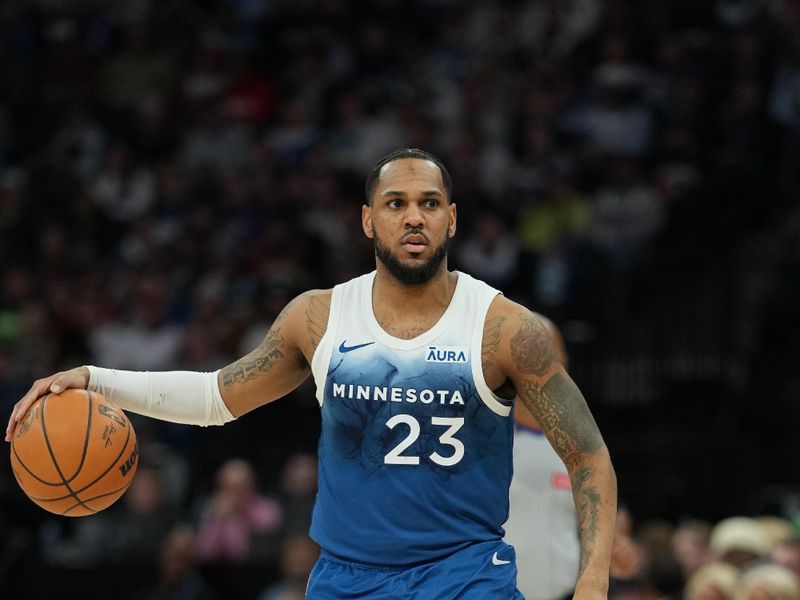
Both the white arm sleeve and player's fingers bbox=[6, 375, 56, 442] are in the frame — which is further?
the white arm sleeve

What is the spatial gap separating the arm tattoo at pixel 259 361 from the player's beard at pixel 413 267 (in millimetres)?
459

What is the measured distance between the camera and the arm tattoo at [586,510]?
5.20 meters

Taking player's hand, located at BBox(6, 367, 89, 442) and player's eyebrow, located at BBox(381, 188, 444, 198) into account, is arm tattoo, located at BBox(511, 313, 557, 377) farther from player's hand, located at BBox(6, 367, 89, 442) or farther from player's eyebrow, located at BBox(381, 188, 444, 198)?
player's hand, located at BBox(6, 367, 89, 442)

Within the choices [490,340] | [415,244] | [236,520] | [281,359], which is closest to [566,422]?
[490,340]

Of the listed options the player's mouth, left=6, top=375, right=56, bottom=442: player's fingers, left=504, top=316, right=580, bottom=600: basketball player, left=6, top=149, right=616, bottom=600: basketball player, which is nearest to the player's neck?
left=6, top=149, right=616, bottom=600: basketball player

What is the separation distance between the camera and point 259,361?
5.85 metres

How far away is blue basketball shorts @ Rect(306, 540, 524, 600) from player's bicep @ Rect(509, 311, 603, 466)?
448mm

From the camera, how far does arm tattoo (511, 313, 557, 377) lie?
539 centimetres

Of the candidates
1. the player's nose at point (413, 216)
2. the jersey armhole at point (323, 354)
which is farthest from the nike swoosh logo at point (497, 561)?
the player's nose at point (413, 216)

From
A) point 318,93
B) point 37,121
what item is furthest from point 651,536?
point 37,121

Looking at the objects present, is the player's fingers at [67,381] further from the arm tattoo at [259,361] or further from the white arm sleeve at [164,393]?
the arm tattoo at [259,361]

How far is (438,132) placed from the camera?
52.0 feet

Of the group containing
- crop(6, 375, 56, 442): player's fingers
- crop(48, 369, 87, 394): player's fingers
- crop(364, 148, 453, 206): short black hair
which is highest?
crop(364, 148, 453, 206): short black hair

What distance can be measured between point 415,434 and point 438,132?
10.6 metres
